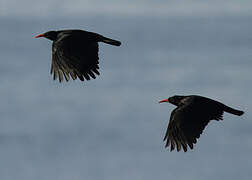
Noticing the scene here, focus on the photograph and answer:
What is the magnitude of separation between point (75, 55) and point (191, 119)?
14.7ft

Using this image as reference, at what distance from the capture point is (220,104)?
38625 mm

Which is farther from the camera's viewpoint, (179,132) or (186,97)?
(186,97)

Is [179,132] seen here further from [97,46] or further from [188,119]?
[97,46]

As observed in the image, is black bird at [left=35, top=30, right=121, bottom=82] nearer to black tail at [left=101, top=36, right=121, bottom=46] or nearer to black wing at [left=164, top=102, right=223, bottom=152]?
black tail at [left=101, top=36, right=121, bottom=46]

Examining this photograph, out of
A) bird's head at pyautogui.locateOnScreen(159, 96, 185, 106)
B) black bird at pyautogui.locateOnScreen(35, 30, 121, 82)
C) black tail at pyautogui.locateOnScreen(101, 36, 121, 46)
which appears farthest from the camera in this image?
bird's head at pyautogui.locateOnScreen(159, 96, 185, 106)

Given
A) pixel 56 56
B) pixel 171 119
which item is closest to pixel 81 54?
pixel 56 56

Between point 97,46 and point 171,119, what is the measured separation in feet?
11.8

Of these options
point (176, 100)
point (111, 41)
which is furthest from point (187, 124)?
point (111, 41)

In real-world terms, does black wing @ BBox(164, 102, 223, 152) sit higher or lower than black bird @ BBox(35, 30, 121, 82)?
lower

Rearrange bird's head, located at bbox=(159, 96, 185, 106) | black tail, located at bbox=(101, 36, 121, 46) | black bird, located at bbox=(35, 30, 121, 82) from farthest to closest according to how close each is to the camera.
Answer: bird's head, located at bbox=(159, 96, 185, 106), black tail, located at bbox=(101, 36, 121, 46), black bird, located at bbox=(35, 30, 121, 82)

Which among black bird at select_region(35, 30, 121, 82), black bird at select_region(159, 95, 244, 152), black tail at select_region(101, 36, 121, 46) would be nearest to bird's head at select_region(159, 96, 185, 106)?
black bird at select_region(159, 95, 244, 152)

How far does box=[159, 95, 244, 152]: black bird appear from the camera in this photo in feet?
123

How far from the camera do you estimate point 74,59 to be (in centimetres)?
3744

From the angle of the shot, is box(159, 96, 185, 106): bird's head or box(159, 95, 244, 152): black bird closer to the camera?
box(159, 95, 244, 152): black bird
